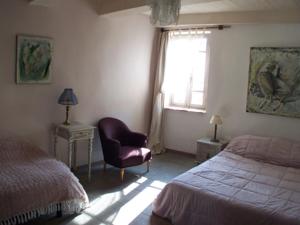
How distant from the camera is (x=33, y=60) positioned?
3598 mm

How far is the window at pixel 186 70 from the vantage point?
5.15m

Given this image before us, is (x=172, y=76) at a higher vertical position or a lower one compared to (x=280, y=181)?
higher

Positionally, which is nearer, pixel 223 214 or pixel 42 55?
pixel 223 214

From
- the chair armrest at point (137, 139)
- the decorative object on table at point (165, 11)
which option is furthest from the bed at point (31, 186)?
the decorative object on table at point (165, 11)

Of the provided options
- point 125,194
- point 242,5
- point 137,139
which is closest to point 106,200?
point 125,194

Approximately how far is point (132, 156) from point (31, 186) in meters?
1.61

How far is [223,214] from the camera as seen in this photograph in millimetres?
2465

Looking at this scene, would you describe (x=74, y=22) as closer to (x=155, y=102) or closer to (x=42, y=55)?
(x=42, y=55)

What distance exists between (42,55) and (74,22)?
673 mm

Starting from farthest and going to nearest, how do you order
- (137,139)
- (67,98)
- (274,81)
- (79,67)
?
1. (137,139)
2. (274,81)
3. (79,67)
4. (67,98)

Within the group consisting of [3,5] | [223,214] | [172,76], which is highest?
[3,5]

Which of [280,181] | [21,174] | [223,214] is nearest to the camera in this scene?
[223,214]

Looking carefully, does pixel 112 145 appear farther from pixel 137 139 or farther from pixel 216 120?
pixel 216 120

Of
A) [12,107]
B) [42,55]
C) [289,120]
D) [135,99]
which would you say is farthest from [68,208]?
[289,120]
